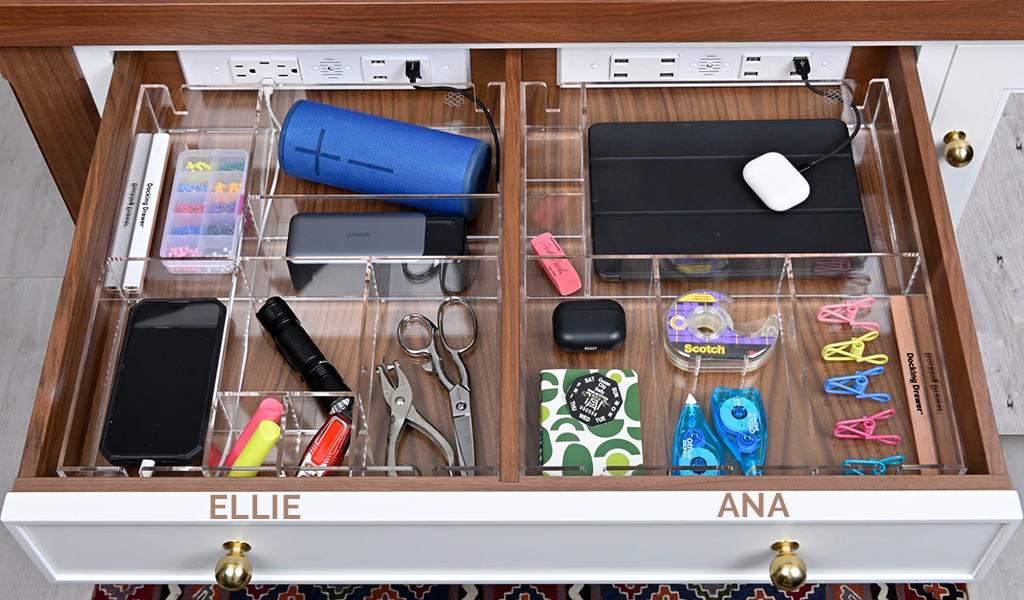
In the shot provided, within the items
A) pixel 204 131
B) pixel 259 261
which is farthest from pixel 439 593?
pixel 204 131

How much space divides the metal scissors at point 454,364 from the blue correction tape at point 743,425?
0.28m

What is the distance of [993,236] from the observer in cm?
176

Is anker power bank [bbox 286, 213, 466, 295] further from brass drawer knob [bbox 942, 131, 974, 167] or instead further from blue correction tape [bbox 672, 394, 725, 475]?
brass drawer knob [bbox 942, 131, 974, 167]

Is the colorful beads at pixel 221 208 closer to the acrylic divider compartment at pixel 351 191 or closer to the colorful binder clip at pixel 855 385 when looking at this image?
the acrylic divider compartment at pixel 351 191

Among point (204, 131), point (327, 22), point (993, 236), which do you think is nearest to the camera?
point (327, 22)

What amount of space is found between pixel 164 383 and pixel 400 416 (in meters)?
0.27

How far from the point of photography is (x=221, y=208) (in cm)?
122

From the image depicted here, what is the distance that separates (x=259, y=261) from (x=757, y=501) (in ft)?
2.14

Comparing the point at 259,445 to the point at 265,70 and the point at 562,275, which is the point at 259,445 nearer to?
the point at 562,275

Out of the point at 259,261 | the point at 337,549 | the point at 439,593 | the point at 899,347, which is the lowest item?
the point at 337,549

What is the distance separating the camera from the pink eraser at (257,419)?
1.07 meters

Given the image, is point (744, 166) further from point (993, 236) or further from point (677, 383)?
point (993, 236)

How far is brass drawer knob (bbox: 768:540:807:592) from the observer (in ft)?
3.20

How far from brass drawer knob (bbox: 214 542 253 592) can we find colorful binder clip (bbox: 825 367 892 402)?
2.19 ft
